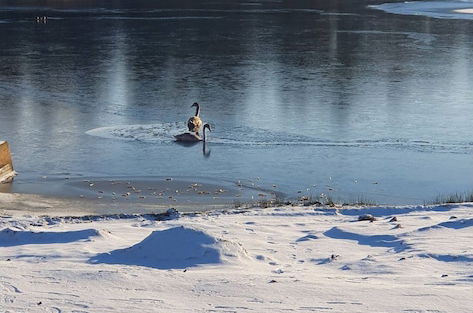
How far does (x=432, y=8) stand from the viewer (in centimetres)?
5706

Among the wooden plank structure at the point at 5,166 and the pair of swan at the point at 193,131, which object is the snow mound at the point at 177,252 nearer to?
the wooden plank structure at the point at 5,166

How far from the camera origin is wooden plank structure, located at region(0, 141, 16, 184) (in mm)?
15748

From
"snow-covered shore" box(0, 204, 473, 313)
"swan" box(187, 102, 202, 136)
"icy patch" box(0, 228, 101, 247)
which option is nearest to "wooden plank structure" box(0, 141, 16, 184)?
"snow-covered shore" box(0, 204, 473, 313)

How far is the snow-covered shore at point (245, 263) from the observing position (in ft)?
23.5

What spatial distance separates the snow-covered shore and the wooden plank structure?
4.27 meters

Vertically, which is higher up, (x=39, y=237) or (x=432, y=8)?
(x=39, y=237)

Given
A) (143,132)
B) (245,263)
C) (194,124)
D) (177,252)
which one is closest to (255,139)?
(194,124)

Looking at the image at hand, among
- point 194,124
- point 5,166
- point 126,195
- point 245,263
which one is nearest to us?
point 245,263

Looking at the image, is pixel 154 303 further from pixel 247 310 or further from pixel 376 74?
pixel 376 74

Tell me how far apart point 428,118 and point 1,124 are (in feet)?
30.4

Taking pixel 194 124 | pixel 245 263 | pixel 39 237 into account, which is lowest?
pixel 194 124

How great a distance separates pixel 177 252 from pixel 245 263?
0.63 meters

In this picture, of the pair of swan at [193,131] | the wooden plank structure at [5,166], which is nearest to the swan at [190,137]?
the pair of swan at [193,131]

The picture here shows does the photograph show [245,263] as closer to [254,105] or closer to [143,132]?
[143,132]
